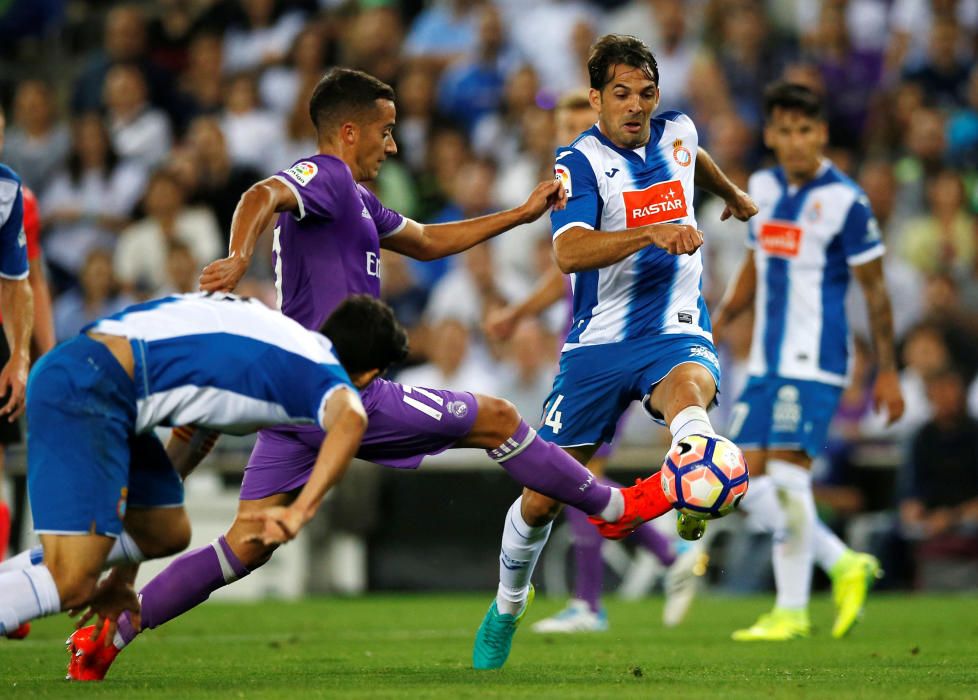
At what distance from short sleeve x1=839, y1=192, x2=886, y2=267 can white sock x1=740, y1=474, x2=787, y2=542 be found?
4.64 feet

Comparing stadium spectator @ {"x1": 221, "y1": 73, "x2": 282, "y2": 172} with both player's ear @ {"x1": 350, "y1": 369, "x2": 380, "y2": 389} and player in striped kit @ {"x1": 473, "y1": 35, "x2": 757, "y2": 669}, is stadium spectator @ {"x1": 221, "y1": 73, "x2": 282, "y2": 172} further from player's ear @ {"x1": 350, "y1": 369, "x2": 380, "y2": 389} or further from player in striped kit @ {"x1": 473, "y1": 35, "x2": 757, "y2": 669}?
player's ear @ {"x1": 350, "y1": 369, "x2": 380, "y2": 389}

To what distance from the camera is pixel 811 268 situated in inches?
372

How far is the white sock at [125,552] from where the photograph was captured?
19.6ft

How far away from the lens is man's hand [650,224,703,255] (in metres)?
6.41

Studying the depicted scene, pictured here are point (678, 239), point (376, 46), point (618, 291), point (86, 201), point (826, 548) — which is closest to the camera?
point (678, 239)

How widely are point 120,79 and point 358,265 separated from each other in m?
11.4

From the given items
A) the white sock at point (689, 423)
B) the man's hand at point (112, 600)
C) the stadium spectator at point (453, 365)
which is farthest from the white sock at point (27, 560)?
the stadium spectator at point (453, 365)

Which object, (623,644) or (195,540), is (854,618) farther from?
(195,540)

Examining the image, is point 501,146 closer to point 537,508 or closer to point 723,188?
point 723,188

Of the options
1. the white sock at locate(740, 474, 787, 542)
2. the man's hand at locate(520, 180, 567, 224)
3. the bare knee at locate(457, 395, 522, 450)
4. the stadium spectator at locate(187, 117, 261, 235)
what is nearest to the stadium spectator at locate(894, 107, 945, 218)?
the white sock at locate(740, 474, 787, 542)

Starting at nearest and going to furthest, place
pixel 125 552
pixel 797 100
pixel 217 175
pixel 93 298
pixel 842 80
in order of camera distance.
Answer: pixel 125 552
pixel 797 100
pixel 93 298
pixel 842 80
pixel 217 175

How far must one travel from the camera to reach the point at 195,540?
1339 centimetres

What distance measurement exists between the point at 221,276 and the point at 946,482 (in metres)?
8.58

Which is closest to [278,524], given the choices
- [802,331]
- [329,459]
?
[329,459]
